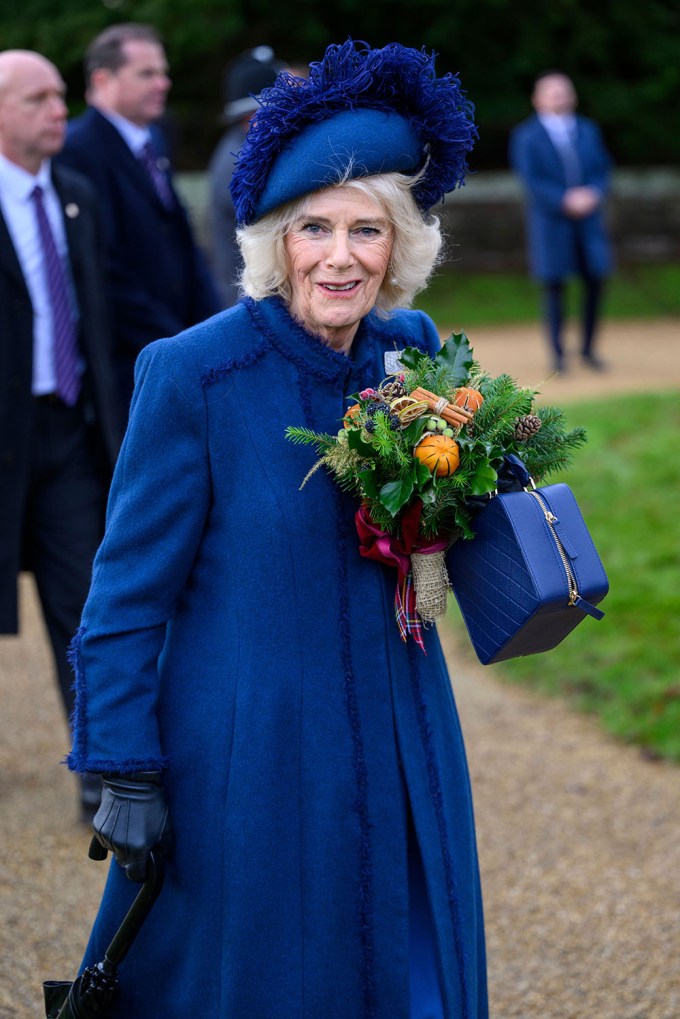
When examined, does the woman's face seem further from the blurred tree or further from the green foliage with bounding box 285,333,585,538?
the blurred tree

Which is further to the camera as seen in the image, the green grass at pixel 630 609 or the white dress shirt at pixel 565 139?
the white dress shirt at pixel 565 139

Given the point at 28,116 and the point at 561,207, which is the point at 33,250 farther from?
the point at 561,207

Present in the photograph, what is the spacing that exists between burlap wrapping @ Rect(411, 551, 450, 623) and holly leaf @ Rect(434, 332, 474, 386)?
298mm

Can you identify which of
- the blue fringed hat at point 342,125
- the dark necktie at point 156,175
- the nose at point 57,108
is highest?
the nose at point 57,108

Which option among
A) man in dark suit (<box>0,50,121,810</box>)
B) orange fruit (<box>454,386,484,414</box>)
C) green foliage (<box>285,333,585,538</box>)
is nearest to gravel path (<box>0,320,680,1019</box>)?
man in dark suit (<box>0,50,121,810</box>)

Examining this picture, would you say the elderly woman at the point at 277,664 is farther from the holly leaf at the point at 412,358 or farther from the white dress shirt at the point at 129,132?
the white dress shirt at the point at 129,132

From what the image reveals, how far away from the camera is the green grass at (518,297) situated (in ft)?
50.0

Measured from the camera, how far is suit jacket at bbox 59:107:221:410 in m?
4.98

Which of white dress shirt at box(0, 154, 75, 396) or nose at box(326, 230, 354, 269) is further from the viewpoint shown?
white dress shirt at box(0, 154, 75, 396)

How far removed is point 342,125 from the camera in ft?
7.39

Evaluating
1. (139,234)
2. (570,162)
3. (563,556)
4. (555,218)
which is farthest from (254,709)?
(570,162)

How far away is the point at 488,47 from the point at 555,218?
949 centimetres

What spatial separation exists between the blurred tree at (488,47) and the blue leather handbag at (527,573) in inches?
670

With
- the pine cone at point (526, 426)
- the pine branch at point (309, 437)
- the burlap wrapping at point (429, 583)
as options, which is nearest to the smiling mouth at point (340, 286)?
the pine branch at point (309, 437)
